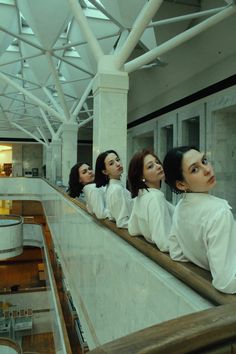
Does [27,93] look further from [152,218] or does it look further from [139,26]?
[152,218]

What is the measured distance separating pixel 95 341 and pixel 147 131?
16.4m

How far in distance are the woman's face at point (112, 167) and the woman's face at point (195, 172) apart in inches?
91.7

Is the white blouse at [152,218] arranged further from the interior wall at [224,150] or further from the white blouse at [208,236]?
the interior wall at [224,150]

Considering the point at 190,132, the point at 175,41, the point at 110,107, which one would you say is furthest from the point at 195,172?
the point at 190,132

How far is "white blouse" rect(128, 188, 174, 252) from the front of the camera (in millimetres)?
2756

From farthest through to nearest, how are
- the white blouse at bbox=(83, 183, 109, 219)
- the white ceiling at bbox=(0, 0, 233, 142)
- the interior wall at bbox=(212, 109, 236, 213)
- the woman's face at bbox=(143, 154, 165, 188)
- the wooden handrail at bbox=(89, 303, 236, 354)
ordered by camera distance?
the interior wall at bbox=(212, 109, 236, 213), the white ceiling at bbox=(0, 0, 233, 142), the white blouse at bbox=(83, 183, 109, 219), the woman's face at bbox=(143, 154, 165, 188), the wooden handrail at bbox=(89, 303, 236, 354)

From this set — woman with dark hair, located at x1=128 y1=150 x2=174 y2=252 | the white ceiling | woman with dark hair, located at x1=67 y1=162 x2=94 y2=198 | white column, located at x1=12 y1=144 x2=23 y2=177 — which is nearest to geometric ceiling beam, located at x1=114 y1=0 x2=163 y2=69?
the white ceiling

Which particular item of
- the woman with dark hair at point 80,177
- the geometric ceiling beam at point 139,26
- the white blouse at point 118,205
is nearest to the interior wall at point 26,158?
the geometric ceiling beam at point 139,26

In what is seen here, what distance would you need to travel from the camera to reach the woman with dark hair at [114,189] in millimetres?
4025

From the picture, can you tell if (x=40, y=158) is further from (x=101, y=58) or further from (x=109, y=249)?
(x=109, y=249)

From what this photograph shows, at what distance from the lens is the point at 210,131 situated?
1270cm

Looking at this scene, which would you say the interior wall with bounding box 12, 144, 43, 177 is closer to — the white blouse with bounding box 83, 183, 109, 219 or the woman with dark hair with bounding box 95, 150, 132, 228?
the white blouse with bounding box 83, 183, 109, 219

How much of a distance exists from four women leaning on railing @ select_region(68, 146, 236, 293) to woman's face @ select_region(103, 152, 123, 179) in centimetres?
127

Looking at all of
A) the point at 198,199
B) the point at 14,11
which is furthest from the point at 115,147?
the point at 14,11
